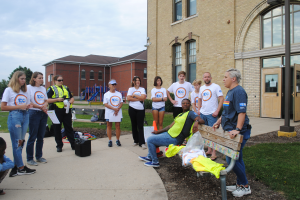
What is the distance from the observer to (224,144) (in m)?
3.43

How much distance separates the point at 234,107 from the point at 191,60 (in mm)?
13641

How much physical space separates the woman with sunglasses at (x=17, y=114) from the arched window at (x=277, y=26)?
11911mm

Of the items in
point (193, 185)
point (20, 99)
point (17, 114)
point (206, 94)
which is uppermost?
point (206, 94)

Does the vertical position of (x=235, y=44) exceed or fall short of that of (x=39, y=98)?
it exceeds it

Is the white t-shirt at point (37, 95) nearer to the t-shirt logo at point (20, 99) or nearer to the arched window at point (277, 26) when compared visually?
the t-shirt logo at point (20, 99)

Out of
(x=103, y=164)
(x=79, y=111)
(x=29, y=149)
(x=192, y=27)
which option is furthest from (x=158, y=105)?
(x=192, y=27)

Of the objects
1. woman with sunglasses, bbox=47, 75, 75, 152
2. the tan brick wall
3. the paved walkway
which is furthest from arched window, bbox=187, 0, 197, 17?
the paved walkway

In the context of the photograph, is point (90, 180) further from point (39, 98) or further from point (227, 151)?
point (227, 151)

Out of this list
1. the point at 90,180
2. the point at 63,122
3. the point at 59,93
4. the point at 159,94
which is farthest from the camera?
the point at 159,94

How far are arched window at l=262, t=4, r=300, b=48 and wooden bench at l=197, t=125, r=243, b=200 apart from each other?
9956mm

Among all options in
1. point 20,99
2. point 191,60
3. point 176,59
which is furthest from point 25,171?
point 176,59

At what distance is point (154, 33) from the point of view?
18781 millimetres

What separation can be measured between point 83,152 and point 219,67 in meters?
11.0

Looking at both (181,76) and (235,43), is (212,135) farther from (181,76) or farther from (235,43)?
(235,43)
